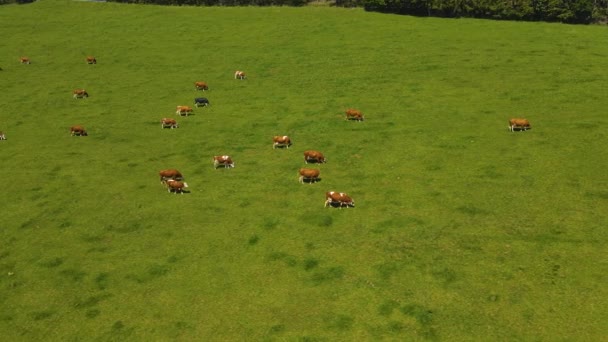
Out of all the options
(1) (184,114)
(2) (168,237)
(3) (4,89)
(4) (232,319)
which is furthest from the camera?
(3) (4,89)

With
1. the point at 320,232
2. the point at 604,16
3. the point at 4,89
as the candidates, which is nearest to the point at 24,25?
the point at 4,89

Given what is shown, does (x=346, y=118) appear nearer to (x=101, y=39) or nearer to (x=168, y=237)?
(x=168, y=237)

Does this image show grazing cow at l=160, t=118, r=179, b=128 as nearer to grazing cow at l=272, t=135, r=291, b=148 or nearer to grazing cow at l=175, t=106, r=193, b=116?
grazing cow at l=175, t=106, r=193, b=116

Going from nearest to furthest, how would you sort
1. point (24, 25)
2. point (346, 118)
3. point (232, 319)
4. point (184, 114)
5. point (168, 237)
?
1. point (232, 319)
2. point (168, 237)
3. point (346, 118)
4. point (184, 114)
5. point (24, 25)

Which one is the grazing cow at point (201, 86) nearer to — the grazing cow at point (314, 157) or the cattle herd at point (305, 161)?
the cattle herd at point (305, 161)

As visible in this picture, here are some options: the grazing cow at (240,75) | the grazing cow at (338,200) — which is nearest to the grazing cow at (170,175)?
the grazing cow at (338,200)

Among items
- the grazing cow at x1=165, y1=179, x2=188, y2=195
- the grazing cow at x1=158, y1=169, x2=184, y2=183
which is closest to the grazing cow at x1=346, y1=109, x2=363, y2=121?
the grazing cow at x1=158, y1=169, x2=184, y2=183
